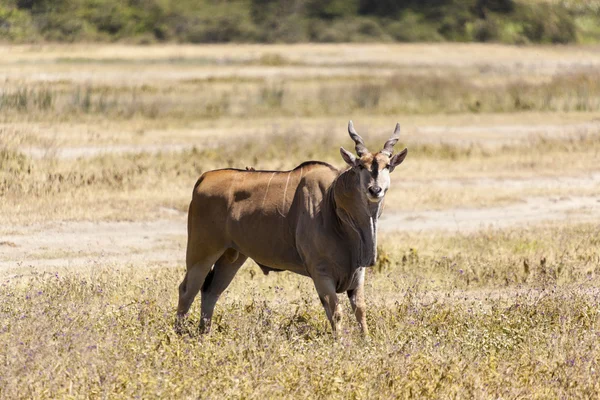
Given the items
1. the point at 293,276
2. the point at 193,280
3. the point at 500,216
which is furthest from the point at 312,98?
the point at 193,280

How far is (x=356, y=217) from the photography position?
364 inches

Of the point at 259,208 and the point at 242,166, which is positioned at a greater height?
the point at 259,208

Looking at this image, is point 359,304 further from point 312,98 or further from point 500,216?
point 312,98

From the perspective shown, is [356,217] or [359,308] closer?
[356,217]

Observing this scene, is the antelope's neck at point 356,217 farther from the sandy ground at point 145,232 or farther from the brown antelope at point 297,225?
the sandy ground at point 145,232

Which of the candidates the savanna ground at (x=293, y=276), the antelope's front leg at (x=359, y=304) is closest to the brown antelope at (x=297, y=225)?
the antelope's front leg at (x=359, y=304)

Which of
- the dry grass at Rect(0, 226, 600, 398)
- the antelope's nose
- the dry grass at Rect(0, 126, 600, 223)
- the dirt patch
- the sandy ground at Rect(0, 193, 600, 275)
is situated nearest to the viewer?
the dry grass at Rect(0, 226, 600, 398)

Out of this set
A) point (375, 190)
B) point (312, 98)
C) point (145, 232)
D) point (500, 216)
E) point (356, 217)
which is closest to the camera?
point (375, 190)

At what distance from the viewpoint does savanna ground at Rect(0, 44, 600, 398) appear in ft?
27.6

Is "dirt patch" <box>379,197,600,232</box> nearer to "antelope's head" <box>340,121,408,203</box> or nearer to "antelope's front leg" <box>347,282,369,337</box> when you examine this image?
"antelope's front leg" <box>347,282,369,337</box>

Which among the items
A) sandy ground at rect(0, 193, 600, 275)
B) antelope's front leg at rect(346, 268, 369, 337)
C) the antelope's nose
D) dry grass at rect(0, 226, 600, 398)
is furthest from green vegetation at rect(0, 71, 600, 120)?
the antelope's nose

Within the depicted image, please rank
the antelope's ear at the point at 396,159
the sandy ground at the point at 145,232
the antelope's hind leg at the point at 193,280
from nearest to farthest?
the antelope's ear at the point at 396,159 → the antelope's hind leg at the point at 193,280 → the sandy ground at the point at 145,232

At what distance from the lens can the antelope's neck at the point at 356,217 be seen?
9.11 m

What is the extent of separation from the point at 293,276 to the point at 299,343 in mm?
4089
